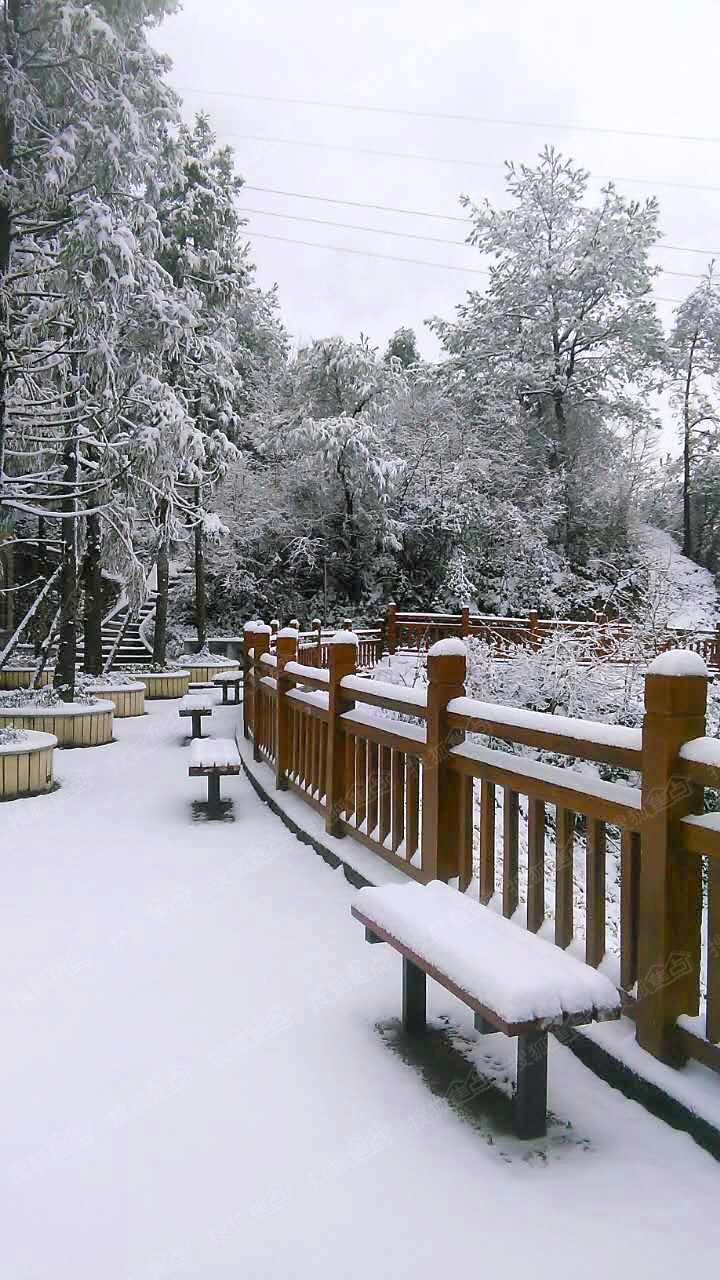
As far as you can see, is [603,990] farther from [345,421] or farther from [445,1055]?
[345,421]

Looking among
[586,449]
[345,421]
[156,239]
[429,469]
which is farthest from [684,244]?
[156,239]

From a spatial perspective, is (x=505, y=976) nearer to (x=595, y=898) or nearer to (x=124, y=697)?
(x=595, y=898)

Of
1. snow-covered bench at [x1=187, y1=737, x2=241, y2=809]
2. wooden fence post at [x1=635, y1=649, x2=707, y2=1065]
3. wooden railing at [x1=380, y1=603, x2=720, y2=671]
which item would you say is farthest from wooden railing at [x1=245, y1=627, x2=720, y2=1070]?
wooden railing at [x1=380, y1=603, x2=720, y2=671]

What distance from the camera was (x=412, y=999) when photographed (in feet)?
Result: 9.93

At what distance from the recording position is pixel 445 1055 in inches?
113

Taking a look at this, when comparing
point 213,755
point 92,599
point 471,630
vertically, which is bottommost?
point 213,755

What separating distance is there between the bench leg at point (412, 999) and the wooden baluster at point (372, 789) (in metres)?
2.00

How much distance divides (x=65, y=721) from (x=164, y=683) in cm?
553

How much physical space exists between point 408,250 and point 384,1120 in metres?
28.0

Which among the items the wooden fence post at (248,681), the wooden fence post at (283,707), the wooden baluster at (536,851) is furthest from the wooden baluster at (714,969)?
the wooden fence post at (248,681)

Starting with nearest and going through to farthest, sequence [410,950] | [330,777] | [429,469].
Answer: [410,950] < [330,777] < [429,469]

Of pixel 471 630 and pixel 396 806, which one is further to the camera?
pixel 471 630

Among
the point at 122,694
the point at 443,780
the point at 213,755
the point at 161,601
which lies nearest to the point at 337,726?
the point at 443,780

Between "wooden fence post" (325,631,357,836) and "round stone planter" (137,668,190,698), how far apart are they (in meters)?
11.6
